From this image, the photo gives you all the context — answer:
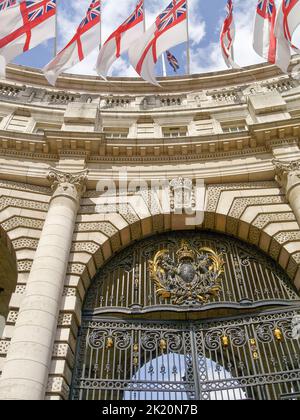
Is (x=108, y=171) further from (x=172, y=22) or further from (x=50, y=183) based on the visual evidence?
(x=172, y=22)

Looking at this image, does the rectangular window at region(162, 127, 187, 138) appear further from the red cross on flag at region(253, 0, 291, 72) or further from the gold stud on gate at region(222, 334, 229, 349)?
the gold stud on gate at region(222, 334, 229, 349)

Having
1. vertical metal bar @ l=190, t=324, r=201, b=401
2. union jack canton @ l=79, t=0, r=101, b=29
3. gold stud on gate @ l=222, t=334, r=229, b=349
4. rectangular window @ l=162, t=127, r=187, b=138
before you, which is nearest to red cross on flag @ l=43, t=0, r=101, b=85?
union jack canton @ l=79, t=0, r=101, b=29

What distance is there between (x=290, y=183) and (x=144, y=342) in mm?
8046

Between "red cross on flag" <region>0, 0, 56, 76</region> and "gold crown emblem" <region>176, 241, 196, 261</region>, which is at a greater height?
"red cross on flag" <region>0, 0, 56, 76</region>

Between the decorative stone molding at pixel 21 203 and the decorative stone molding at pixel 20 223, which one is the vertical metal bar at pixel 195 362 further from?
the decorative stone molding at pixel 21 203

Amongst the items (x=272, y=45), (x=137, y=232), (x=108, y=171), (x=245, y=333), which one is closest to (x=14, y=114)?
(x=108, y=171)

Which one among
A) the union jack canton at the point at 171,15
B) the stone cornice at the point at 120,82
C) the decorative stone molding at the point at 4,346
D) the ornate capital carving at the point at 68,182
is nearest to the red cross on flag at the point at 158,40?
the union jack canton at the point at 171,15

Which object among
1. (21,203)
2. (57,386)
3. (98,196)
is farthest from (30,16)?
(57,386)

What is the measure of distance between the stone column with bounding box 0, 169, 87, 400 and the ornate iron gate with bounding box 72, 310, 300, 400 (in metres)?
1.98

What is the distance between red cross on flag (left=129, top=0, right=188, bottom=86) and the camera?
58.7ft

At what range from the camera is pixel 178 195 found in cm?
1494

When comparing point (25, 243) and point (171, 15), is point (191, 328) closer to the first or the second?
point (25, 243)

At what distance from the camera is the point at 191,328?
485 inches

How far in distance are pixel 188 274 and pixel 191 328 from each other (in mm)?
2084
